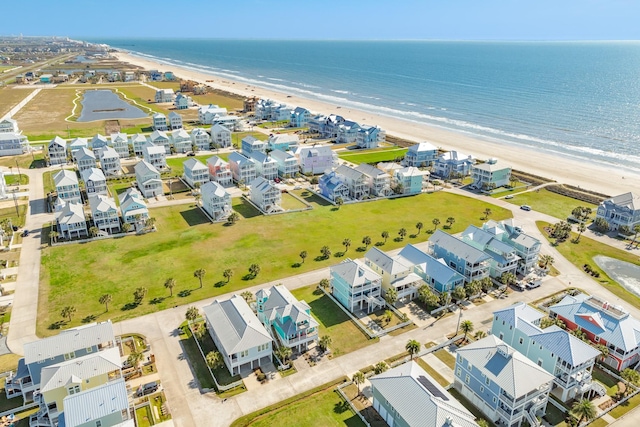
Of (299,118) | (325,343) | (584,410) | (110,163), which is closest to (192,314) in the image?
(325,343)

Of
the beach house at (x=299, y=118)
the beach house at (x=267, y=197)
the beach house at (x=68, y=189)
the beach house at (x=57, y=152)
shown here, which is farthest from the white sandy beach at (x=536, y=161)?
the beach house at (x=57, y=152)

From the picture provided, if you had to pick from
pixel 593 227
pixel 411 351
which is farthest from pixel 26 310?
pixel 593 227

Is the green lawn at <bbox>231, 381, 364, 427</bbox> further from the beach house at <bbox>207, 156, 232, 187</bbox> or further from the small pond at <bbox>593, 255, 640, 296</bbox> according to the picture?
the beach house at <bbox>207, 156, 232, 187</bbox>

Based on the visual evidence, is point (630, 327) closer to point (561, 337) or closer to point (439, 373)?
point (561, 337)

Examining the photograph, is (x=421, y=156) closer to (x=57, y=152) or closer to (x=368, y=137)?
(x=368, y=137)

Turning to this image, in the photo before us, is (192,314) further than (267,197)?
No

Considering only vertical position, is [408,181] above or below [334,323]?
above
